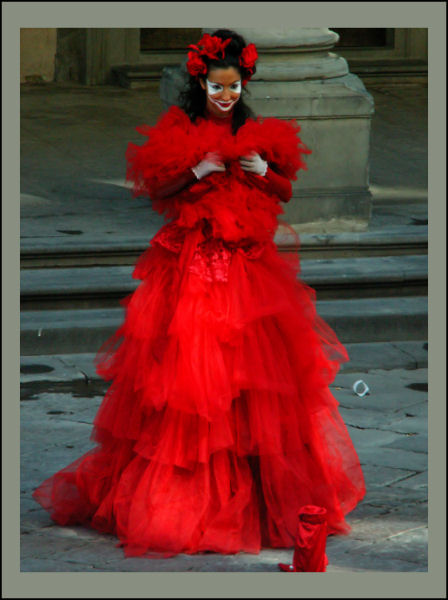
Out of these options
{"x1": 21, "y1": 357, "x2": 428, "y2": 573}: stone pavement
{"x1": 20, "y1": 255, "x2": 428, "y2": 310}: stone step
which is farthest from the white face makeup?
{"x1": 20, "y1": 255, "x2": 428, "y2": 310}: stone step

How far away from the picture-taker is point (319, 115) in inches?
376

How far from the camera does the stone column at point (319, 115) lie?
9.52 metres

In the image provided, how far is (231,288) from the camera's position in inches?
215

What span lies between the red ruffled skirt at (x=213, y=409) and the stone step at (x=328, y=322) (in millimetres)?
2729

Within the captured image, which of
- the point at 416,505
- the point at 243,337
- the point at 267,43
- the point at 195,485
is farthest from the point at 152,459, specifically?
the point at 267,43

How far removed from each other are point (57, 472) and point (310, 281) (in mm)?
3248

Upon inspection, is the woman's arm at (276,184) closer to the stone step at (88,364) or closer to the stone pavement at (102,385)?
the stone pavement at (102,385)

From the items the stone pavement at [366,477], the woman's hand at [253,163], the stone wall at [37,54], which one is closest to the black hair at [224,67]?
the woman's hand at [253,163]

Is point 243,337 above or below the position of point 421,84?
below

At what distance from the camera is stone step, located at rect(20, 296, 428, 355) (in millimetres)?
8375

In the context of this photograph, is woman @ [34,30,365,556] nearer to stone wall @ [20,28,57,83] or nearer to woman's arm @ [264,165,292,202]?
woman's arm @ [264,165,292,202]

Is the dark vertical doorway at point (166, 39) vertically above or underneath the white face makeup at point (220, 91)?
above

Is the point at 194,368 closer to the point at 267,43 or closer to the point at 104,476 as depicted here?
the point at 104,476

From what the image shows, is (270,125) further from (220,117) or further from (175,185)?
(175,185)
